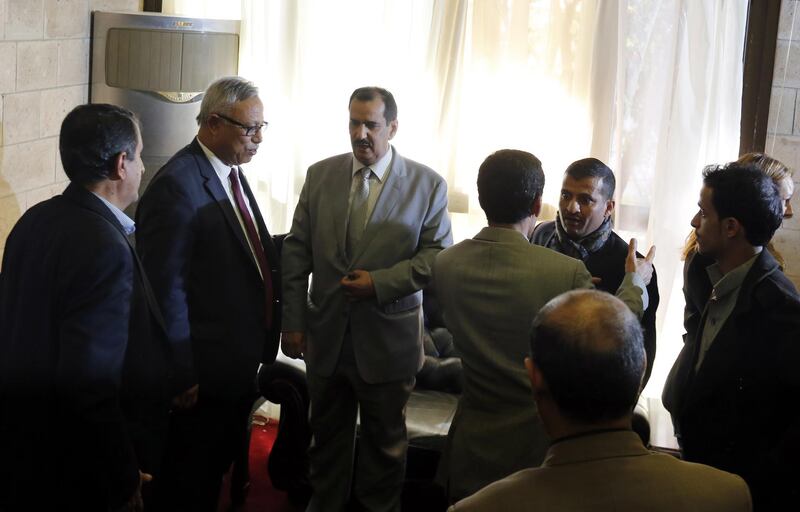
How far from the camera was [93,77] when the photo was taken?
4004 mm

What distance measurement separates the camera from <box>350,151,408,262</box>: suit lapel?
119 inches

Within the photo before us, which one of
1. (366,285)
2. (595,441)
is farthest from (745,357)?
(366,285)

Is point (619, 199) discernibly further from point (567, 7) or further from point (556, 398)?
point (556, 398)

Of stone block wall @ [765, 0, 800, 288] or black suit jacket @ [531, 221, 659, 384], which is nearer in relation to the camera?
black suit jacket @ [531, 221, 659, 384]

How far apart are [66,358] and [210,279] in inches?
28.1

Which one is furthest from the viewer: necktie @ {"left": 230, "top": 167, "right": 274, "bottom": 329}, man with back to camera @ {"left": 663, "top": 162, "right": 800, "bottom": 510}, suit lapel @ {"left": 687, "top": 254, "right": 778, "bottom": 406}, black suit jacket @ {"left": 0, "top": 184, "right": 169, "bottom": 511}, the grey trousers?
the grey trousers

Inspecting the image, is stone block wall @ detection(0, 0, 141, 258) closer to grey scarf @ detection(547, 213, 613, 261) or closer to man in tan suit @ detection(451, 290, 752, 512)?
grey scarf @ detection(547, 213, 613, 261)

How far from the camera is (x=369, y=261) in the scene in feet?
9.87

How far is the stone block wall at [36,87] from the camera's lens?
135 inches

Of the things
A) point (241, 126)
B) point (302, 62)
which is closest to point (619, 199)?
point (302, 62)

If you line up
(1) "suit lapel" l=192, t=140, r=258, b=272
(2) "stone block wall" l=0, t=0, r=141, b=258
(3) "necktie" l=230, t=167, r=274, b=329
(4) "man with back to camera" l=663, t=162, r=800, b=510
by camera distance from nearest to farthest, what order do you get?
(4) "man with back to camera" l=663, t=162, r=800, b=510
(1) "suit lapel" l=192, t=140, r=258, b=272
(3) "necktie" l=230, t=167, r=274, b=329
(2) "stone block wall" l=0, t=0, r=141, b=258

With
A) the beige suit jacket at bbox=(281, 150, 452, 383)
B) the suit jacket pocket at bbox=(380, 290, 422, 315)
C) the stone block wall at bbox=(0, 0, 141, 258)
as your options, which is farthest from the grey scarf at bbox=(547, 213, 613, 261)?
the stone block wall at bbox=(0, 0, 141, 258)

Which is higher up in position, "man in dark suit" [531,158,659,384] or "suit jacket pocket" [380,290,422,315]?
"man in dark suit" [531,158,659,384]

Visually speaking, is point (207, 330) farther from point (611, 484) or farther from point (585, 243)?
point (611, 484)
